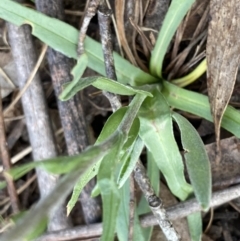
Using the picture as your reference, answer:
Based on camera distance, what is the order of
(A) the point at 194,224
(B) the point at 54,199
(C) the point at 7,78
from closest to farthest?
(B) the point at 54,199 → (A) the point at 194,224 → (C) the point at 7,78

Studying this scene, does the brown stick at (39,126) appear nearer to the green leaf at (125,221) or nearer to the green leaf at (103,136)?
the green leaf at (125,221)

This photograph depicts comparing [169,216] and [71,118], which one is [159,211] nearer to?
[169,216]

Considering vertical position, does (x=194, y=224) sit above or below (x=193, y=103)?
below

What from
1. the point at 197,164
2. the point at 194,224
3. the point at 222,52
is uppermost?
the point at 222,52

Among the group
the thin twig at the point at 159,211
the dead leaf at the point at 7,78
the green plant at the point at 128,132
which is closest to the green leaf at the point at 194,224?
the green plant at the point at 128,132

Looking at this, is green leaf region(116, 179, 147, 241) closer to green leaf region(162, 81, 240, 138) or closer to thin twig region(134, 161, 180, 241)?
thin twig region(134, 161, 180, 241)

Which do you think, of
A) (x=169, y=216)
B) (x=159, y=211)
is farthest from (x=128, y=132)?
(x=169, y=216)

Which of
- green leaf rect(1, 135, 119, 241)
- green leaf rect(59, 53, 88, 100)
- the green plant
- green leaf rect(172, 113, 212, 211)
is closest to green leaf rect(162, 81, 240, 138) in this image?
the green plant
